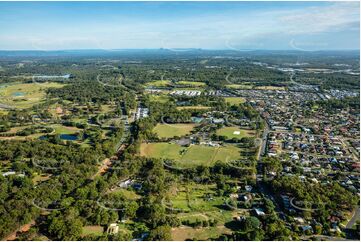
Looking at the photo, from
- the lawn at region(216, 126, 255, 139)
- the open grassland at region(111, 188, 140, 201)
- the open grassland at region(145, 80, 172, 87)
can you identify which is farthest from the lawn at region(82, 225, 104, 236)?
the open grassland at region(145, 80, 172, 87)

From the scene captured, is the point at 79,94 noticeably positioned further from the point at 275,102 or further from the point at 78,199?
the point at 78,199

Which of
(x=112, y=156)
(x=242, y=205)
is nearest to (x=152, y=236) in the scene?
(x=242, y=205)

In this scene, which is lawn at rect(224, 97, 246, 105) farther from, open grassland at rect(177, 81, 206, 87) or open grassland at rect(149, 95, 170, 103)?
open grassland at rect(177, 81, 206, 87)

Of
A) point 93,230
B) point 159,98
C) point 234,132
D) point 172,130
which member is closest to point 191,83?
point 159,98

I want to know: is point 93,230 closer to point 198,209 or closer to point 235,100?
point 198,209

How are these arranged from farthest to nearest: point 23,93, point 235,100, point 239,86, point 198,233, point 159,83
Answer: point 159,83 < point 239,86 < point 23,93 < point 235,100 < point 198,233

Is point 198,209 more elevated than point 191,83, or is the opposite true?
point 191,83

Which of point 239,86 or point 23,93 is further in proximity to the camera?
point 239,86
